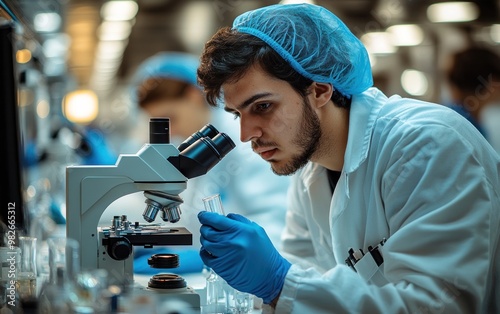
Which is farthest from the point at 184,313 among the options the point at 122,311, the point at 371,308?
the point at 371,308

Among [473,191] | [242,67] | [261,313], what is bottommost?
[261,313]

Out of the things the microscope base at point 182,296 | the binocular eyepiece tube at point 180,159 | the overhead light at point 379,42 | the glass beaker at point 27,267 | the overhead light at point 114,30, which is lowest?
the microscope base at point 182,296

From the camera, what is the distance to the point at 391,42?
8.09 meters

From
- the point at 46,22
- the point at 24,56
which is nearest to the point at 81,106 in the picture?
the point at 46,22

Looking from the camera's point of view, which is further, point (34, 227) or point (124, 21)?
point (124, 21)

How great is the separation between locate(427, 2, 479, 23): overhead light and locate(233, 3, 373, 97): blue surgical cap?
16.8 feet

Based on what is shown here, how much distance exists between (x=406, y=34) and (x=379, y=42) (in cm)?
50

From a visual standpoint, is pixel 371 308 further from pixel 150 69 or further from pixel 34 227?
pixel 150 69

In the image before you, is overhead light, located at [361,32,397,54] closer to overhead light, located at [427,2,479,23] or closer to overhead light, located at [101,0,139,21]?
overhead light, located at [427,2,479,23]

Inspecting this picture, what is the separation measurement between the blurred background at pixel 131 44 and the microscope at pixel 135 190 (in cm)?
114

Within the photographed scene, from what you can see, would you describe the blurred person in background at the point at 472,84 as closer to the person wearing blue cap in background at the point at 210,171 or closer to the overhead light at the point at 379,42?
the person wearing blue cap in background at the point at 210,171

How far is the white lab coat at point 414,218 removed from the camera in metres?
1.60

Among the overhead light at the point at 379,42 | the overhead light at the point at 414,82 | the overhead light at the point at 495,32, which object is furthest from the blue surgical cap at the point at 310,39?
the overhead light at the point at 379,42

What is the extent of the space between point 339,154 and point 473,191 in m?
0.52
